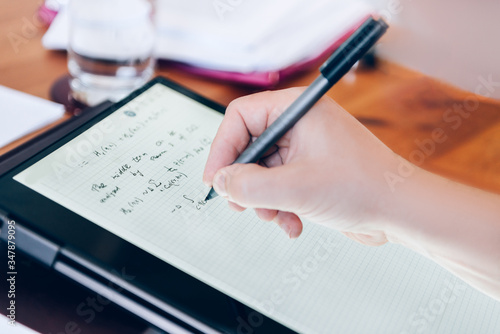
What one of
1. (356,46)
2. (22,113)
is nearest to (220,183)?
(356,46)

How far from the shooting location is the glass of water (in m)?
0.69

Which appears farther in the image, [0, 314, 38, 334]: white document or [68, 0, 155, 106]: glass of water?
[68, 0, 155, 106]: glass of water

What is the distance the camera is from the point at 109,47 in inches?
27.8

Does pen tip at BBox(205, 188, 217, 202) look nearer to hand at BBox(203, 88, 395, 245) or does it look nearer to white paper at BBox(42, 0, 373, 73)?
hand at BBox(203, 88, 395, 245)

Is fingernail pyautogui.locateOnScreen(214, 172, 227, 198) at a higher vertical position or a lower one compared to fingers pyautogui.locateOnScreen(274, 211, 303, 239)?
higher

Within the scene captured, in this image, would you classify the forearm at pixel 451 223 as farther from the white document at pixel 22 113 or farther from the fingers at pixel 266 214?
the white document at pixel 22 113

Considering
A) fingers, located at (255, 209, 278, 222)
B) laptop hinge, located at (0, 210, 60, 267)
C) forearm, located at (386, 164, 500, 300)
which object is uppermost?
forearm, located at (386, 164, 500, 300)

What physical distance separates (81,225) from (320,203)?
0.19 m

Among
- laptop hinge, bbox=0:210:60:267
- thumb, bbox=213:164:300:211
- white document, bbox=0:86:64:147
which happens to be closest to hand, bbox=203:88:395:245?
thumb, bbox=213:164:300:211

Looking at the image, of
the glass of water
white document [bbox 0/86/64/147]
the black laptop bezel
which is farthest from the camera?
the glass of water

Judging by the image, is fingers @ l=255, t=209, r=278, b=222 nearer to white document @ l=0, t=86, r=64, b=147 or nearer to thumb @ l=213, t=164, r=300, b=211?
thumb @ l=213, t=164, r=300, b=211

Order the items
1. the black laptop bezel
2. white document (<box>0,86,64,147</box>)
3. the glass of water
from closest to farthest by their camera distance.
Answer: the black laptop bezel → white document (<box>0,86,64,147</box>) → the glass of water

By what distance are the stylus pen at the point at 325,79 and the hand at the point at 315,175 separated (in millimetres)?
11

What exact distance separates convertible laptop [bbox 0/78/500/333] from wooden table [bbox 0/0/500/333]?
156 mm
